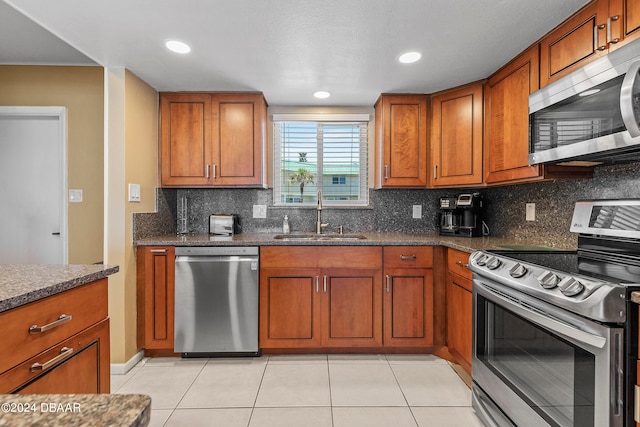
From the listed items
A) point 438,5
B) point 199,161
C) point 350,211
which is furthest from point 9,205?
point 438,5

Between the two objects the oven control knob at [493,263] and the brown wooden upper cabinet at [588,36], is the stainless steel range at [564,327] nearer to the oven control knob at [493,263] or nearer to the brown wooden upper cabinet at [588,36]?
the oven control knob at [493,263]

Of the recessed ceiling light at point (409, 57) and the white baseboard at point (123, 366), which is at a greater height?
the recessed ceiling light at point (409, 57)

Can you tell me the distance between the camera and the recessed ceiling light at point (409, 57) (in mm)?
2119

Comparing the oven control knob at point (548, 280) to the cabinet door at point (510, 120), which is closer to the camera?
the oven control knob at point (548, 280)

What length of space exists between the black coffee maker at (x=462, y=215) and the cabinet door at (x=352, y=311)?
0.77 metres

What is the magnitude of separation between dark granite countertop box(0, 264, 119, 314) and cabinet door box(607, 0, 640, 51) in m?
2.38

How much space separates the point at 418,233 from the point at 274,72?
1.92 m

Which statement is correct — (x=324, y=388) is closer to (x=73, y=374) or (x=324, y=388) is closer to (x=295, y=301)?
(x=295, y=301)

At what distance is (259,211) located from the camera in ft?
10.4

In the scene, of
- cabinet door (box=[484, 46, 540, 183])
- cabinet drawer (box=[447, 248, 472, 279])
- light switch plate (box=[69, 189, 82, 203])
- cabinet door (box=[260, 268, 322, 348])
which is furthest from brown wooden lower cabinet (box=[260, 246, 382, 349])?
light switch plate (box=[69, 189, 82, 203])

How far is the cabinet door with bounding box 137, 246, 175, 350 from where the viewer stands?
2490mm

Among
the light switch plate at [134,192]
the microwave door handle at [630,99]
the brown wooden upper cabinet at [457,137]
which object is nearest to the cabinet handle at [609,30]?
the microwave door handle at [630,99]

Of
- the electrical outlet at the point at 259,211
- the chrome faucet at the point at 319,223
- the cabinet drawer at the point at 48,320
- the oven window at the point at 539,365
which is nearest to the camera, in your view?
the cabinet drawer at the point at 48,320

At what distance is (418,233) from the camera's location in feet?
10.2
